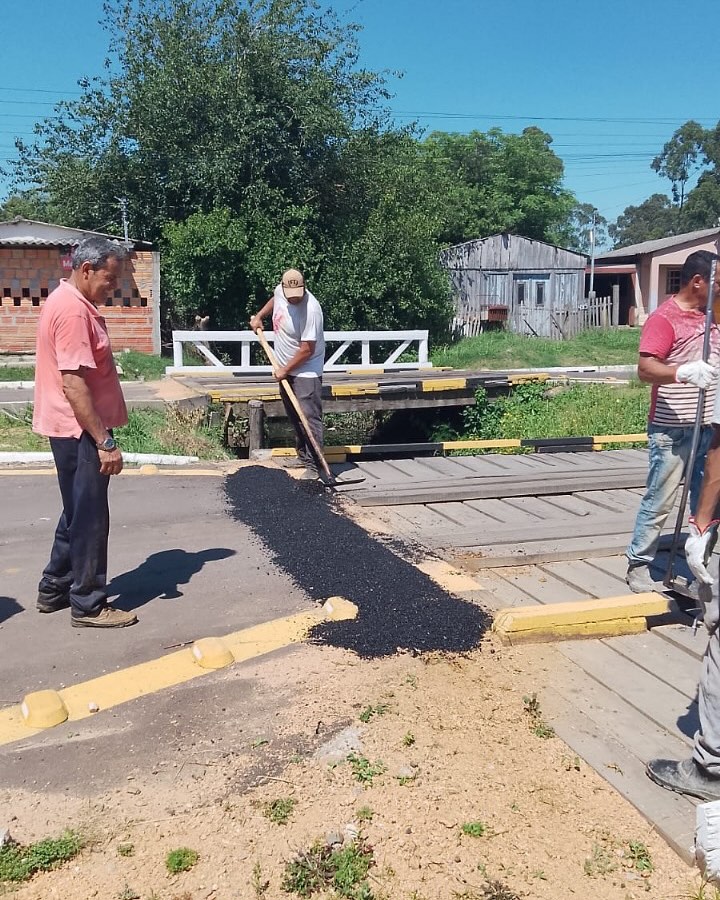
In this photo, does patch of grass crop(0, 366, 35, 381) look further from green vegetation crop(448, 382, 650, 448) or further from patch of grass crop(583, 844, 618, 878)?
patch of grass crop(583, 844, 618, 878)

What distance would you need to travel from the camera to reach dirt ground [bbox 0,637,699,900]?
2.56m

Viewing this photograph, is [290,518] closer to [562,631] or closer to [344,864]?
[562,631]

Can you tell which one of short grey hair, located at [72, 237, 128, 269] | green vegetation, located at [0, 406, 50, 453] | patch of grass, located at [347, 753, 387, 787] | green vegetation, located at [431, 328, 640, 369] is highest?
short grey hair, located at [72, 237, 128, 269]

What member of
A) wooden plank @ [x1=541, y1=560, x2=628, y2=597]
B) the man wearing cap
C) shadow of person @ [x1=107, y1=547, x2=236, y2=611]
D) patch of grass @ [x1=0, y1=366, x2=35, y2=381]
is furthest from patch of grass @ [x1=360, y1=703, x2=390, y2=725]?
patch of grass @ [x1=0, y1=366, x2=35, y2=381]

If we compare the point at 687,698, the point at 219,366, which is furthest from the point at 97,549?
the point at 219,366

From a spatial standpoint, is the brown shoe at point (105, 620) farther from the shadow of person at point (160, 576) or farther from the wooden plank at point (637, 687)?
the wooden plank at point (637, 687)

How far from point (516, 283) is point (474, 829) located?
3470 cm

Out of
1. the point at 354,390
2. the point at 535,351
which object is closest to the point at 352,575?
the point at 354,390

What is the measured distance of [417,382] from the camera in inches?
491

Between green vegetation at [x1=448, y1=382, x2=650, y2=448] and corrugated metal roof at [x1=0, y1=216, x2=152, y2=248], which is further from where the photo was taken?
corrugated metal roof at [x1=0, y1=216, x2=152, y2=248]

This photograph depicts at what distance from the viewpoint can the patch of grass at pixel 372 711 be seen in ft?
11.4

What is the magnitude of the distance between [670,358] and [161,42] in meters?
21.6

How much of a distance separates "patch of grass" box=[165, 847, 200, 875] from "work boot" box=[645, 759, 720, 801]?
1.59 metres

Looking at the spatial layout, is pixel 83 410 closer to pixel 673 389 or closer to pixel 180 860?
pixel 180 860
